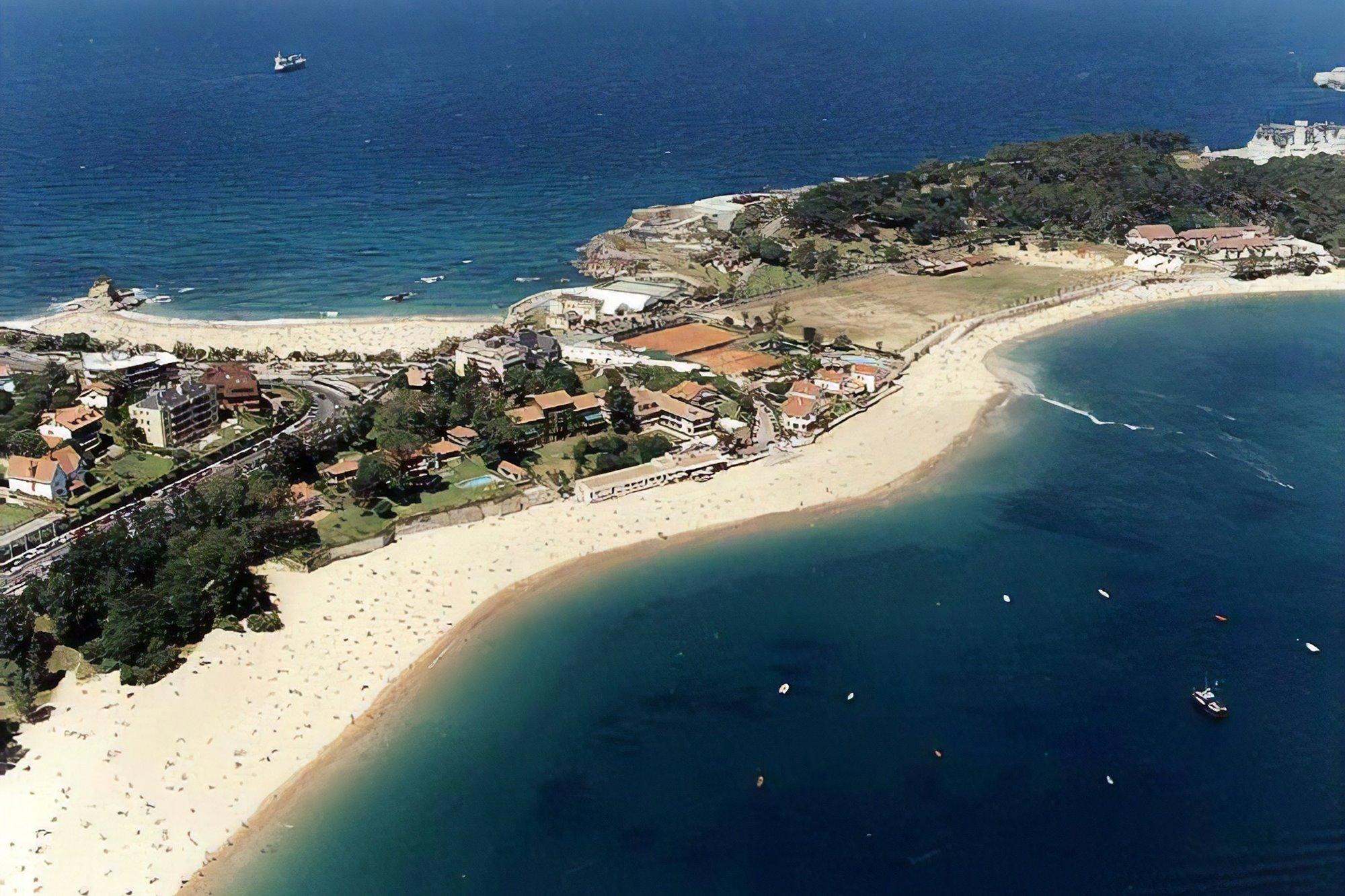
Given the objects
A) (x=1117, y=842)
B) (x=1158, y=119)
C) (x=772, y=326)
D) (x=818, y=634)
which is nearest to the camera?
(x=1117, y=842)

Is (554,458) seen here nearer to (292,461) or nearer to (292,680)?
(292,461)

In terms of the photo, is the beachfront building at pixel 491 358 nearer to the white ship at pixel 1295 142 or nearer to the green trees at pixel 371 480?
the green trees at pixel 371 480

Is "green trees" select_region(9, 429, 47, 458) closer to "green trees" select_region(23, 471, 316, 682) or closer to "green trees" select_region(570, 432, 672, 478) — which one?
"green trees" select_region(23, 471, 316, 682)

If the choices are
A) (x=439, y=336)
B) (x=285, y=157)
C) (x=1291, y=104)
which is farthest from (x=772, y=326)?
(x=1291, y=104)

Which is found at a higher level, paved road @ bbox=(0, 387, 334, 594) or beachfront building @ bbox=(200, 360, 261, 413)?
beachfront building @ bbox=(200, 360, 261, 413)

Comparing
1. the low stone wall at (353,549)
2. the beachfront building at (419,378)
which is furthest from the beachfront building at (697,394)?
the low stone wall at (353,549)

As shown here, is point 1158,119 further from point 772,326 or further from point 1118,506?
point 1118,506

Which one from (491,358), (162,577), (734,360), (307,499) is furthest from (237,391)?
(734,360)

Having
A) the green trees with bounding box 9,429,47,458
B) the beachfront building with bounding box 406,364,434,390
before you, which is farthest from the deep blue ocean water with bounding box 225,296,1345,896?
the green trees with bounding box 9,429,47,458

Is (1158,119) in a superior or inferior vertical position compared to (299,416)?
superior
